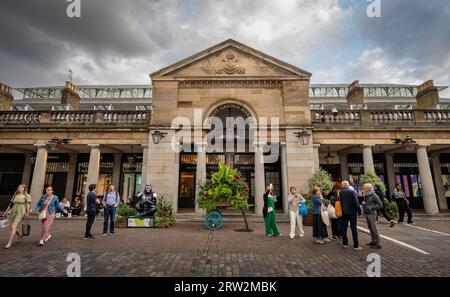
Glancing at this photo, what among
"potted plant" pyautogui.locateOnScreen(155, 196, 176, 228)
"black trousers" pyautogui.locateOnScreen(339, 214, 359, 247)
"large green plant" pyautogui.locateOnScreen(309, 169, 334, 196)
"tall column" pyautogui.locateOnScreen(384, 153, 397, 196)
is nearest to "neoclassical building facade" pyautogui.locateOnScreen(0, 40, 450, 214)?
"large green plant" pyautogui.locateOnScreen(309, 169, 334, 196)

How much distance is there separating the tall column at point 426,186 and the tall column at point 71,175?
25.1 meters

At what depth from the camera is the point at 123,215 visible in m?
10.9

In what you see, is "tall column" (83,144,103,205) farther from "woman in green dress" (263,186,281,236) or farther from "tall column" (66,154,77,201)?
"woman in green dress" (263,186,281,236)

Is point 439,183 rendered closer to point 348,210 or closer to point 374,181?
point 374,181

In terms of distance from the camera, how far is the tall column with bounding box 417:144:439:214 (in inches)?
552

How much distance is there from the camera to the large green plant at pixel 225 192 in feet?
32.9

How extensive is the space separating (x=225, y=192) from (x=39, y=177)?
42.4 feet

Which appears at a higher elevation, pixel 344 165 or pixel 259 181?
pixel 344 165

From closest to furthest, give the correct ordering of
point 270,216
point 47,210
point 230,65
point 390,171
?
point 47,210, point 270,216, point 230,65, point 390,171

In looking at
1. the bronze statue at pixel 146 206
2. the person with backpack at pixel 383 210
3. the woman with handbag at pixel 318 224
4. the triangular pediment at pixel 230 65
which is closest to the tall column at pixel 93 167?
the bronze statue at pixel 146 206

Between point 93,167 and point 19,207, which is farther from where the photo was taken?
point 93,167

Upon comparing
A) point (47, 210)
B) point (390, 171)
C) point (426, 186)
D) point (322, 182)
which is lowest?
point (47, 210)

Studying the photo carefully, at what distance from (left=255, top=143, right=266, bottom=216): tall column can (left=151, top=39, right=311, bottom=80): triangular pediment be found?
17.6ft

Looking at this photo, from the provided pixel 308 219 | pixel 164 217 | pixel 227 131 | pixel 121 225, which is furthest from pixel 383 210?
pixel 121 225
